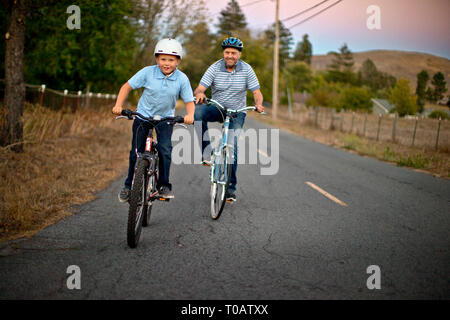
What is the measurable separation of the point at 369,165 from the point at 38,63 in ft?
43.4

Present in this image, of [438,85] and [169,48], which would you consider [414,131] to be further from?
[169,48]

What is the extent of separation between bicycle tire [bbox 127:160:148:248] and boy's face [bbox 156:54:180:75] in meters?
1.18

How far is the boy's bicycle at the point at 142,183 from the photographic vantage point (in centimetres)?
373

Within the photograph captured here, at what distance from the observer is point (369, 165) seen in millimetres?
10578

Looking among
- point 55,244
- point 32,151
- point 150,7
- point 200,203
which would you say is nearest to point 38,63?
point 32,151

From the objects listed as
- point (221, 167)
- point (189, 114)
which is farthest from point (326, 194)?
point (189, 114)

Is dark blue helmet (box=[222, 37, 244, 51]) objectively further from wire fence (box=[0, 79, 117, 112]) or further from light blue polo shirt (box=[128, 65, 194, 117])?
wire fence (box=[0, 79, 117, 112])

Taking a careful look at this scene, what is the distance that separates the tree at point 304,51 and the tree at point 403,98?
3953 inches

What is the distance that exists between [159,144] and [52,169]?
13.1 ft

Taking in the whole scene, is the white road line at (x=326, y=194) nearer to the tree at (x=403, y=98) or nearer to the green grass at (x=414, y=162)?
the green grass at (x=414, y=162)

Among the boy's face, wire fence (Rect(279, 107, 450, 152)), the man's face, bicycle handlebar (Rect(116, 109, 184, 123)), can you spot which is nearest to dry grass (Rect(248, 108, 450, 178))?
wire fence (Rect(279, 107, 450, 152))

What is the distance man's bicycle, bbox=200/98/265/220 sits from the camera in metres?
5.05

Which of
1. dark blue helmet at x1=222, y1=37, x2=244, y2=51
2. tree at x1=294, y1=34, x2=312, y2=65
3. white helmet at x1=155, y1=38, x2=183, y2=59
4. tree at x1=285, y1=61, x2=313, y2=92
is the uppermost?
tree at x1=294, y1=34, x2=312, y2=65
